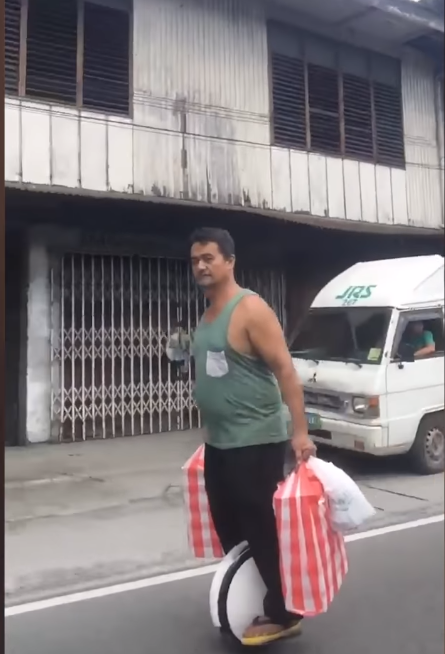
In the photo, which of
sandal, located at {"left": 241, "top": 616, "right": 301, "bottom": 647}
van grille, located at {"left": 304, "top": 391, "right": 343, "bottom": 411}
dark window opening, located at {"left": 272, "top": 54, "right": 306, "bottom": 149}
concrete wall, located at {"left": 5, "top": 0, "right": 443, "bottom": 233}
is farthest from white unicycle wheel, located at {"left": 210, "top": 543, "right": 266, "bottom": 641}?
dark window opening, located at {"left": 272, "top": 54, "right": 306, "bottom": 149}

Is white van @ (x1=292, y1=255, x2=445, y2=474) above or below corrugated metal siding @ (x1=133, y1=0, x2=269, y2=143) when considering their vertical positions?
below

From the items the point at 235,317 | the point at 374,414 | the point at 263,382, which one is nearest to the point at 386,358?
the point at 374,414

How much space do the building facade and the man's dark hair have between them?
60mm

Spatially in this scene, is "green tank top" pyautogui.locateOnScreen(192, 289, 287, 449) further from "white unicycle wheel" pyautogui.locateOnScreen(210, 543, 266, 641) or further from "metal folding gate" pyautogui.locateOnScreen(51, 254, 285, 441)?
A: "white unicycle wheel" pyautogui.locateOnScreen(210, 543, 266, 641)

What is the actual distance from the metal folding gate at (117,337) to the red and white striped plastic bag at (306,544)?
385 millimetres

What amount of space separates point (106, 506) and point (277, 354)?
2.38ft

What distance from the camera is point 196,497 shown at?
84.0 inches

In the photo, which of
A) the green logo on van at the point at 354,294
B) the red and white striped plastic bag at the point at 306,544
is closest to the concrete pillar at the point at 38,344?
the red and white striped plastic bag at the point at 306,544

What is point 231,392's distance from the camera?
1.91 metres

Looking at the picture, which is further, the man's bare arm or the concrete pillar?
the man's bare arm

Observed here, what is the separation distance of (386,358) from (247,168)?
0.76m

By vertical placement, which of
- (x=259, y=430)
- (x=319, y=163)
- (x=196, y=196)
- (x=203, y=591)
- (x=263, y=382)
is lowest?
(x=203, y=591)

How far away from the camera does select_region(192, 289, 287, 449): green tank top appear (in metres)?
1.81

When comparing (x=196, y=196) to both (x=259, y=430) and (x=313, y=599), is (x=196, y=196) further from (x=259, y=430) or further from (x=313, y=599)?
(x=313, y=599)
